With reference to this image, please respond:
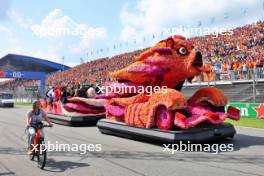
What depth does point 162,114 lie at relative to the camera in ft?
33.3

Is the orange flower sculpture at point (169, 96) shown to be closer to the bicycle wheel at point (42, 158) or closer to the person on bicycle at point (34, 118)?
the person on bicycle at point (34, 118)

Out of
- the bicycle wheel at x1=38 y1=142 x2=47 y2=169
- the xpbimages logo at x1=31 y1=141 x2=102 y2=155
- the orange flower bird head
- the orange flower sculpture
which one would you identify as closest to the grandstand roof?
the orange flower sculpture

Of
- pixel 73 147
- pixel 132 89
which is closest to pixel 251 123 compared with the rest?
pixel 132 89

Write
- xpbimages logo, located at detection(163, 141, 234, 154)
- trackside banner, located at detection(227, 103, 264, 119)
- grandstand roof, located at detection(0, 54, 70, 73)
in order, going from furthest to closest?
1. grandstand roof, located at detection(0, 54, 70, 73)
2. trackside banner, located at detection(227, 103, 264, 119)
3. xpbimages logo, located at detection(163, 141, 234, 154)

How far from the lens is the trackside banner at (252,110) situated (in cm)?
1736

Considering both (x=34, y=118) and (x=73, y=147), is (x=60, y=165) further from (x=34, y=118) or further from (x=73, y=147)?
(x=73, y=147)

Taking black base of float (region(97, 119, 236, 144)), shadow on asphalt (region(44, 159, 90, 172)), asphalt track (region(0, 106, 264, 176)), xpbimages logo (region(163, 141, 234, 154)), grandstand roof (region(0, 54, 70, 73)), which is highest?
grandstand roof (region(0, 54, 70, 73))

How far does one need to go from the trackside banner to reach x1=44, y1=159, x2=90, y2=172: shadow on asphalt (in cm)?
1199

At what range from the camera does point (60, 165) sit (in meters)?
7.94

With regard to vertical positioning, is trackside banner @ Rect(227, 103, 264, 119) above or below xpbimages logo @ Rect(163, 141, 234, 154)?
above

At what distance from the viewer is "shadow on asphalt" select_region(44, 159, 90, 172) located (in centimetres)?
757

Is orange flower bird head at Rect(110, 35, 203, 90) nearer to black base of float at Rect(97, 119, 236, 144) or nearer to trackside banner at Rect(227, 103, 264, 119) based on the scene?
black base of float at Rect(97, 119, 236, 144)

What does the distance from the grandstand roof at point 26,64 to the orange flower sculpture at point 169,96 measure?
203 feet

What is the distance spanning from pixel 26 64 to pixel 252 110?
62.5 m
